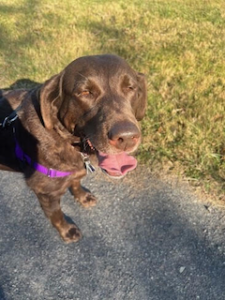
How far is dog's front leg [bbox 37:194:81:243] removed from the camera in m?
3.00

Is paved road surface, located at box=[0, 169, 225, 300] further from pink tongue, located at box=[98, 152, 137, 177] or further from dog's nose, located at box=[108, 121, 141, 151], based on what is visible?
dog's nose, located at box=[108, 121, 141, 151]

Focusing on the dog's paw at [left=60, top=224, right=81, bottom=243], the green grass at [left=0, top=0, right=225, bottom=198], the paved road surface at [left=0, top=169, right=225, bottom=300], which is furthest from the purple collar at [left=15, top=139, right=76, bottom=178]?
the green grass at [left=0, top=0, right=225, bottom=198]

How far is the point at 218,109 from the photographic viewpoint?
4.52 m

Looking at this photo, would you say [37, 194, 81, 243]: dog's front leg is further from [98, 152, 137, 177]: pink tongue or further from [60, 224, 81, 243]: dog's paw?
[98, 152, 137, 177]: pink tongue

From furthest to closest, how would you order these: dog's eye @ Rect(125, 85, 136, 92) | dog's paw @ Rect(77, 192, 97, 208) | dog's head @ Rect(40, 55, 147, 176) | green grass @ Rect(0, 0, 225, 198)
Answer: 1. green grass @ Rect(0, 0, 225, 198)
2. dog's paw @ Rect(77, 192, 97, 208)
3. dog's eye @ Rect(125, 85, 136, 92)
4. dog's head @ Rect(40, 55, 147, 176)

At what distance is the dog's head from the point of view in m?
2.28

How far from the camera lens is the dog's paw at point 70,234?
3084 millimetres

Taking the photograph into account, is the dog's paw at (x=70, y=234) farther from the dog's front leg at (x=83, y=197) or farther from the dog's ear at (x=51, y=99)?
the dog's ear at (x=51, y=99)

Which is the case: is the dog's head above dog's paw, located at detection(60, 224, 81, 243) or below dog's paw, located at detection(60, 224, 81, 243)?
above

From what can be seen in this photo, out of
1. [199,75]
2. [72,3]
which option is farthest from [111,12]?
[199,75]

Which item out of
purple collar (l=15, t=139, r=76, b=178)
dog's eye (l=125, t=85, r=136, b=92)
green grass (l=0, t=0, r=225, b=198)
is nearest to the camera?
dog's eye (l=125, t=85, r=136, b=92)

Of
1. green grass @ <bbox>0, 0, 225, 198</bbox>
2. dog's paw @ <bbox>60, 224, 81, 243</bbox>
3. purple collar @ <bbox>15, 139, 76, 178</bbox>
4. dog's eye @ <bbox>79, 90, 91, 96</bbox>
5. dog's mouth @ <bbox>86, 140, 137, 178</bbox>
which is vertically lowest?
dog's paw @ <bbox>60, 224, 81, 243</bbox>

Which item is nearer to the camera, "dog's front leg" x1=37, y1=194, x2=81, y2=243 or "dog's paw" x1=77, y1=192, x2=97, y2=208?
"dog's front leg" x1=37, y1=194, x2=81, y2=243

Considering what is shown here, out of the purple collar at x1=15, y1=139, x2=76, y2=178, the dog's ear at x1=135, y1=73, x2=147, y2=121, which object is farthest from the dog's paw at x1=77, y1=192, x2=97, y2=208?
the dog's ear at x1=135, y1=73, x2=147, y2=121
